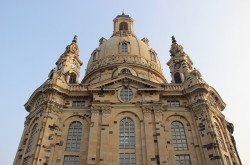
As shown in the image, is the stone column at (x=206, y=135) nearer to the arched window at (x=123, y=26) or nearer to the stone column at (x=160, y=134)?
the stone column at (x=160, y=134)

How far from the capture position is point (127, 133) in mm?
31312

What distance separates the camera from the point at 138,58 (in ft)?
152

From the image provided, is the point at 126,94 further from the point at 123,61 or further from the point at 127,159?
the point at 123,61

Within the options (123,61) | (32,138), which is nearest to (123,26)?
(123,61)

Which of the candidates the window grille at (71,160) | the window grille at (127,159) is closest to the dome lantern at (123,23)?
the window grille at (127,159)

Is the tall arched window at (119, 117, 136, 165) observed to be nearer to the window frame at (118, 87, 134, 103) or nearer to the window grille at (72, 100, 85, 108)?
the window frame at (118, 87, 134, 103)

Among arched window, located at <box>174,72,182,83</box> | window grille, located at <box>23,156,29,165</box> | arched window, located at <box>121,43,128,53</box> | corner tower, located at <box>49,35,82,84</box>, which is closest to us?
window grille, located at <box>23,156,29,165</box>

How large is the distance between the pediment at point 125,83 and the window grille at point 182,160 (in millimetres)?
8821

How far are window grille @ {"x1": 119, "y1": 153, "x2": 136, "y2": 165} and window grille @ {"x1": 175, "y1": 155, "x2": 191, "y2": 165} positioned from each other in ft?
15.2

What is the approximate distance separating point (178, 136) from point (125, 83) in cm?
937

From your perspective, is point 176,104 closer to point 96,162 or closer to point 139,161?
point 139,161

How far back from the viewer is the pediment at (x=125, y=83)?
114 ft

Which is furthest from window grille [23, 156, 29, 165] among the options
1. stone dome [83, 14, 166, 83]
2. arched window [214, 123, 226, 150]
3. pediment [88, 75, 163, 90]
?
arched window [214, 123, 226, 150]

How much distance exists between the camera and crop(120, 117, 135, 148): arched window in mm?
30359
